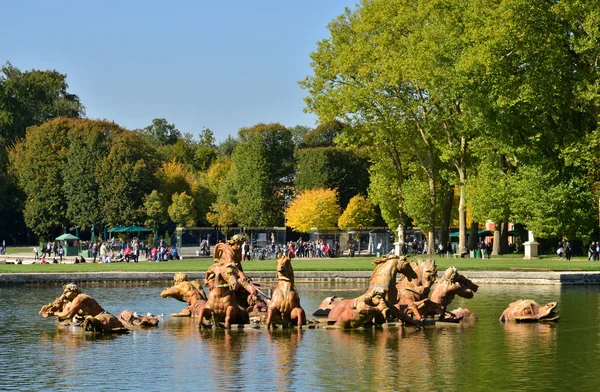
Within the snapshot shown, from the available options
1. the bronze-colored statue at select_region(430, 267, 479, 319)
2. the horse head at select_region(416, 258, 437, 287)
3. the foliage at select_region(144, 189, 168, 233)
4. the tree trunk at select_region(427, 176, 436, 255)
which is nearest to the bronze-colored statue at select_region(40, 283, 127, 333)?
the horse head at select_region(416, 258, 437, 287)

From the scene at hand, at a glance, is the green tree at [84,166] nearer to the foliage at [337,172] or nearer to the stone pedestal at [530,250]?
the foliage at [337,172]

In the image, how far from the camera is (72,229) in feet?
311

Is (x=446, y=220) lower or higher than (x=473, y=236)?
higher

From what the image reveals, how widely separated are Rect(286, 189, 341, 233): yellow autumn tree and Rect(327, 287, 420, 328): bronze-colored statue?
6918cm

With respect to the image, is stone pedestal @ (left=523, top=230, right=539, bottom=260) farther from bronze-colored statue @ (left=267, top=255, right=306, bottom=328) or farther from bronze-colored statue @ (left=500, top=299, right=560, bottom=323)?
bronze-colored statue @ (left=267, top=255, right=306, bottom=328)

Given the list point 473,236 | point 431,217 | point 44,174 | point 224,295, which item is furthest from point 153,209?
point 224,295

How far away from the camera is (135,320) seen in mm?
27531

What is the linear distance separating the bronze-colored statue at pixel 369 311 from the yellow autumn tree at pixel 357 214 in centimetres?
6847

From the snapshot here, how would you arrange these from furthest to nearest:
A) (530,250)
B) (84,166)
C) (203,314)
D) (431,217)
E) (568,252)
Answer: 1. (84,166)
2. (431,217)
3. (530,250)
4. (568,252)
5. (203,314)

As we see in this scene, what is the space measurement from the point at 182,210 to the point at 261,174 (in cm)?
815

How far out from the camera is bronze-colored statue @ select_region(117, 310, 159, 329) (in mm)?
26900

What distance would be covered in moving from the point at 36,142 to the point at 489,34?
54511 mm

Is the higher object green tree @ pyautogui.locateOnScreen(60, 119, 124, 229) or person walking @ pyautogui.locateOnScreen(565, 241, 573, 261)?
green tree @ pyautogui.locateOnScreen(60, 119, 124, 229)

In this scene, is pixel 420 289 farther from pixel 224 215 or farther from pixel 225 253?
pixel 224 215
